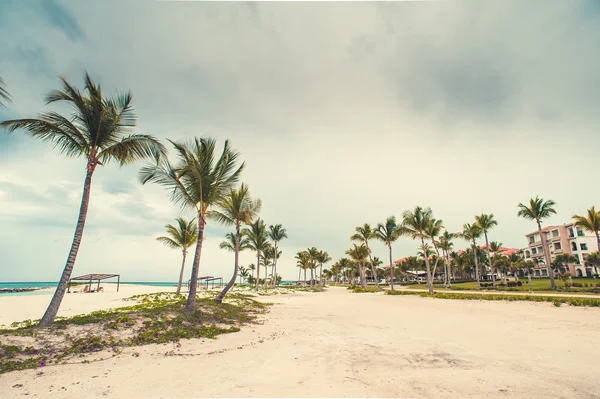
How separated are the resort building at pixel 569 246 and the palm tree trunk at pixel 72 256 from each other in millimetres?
74609

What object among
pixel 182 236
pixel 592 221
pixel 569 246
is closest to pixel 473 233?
pixel 592 221

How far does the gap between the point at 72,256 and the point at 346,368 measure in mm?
9070

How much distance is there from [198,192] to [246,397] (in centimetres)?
1045

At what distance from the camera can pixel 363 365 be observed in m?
6.12

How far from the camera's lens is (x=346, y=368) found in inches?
233

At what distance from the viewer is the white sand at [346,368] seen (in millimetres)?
4672

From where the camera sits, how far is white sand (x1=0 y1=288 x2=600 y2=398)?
184 inches

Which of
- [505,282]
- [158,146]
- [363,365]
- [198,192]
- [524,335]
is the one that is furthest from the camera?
[505,282]

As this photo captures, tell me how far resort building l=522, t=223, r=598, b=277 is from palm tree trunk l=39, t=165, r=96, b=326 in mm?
74609

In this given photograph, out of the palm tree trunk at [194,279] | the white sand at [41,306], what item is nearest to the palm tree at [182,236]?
the white sand at [41,306]

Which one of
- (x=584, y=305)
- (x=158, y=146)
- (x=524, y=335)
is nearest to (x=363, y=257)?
(x=584, y=305)

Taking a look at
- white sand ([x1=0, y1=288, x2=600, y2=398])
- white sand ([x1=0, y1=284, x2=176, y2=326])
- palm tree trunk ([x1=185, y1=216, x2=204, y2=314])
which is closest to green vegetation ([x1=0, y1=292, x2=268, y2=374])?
palm tree trunk ([x1=185, y1=216, x2=204, y2=314])

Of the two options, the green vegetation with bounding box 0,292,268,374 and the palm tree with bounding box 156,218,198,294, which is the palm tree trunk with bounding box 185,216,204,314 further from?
the palm tree with bounding box 156,218,198,294

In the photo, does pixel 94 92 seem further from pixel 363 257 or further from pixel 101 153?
pixel 363 257
